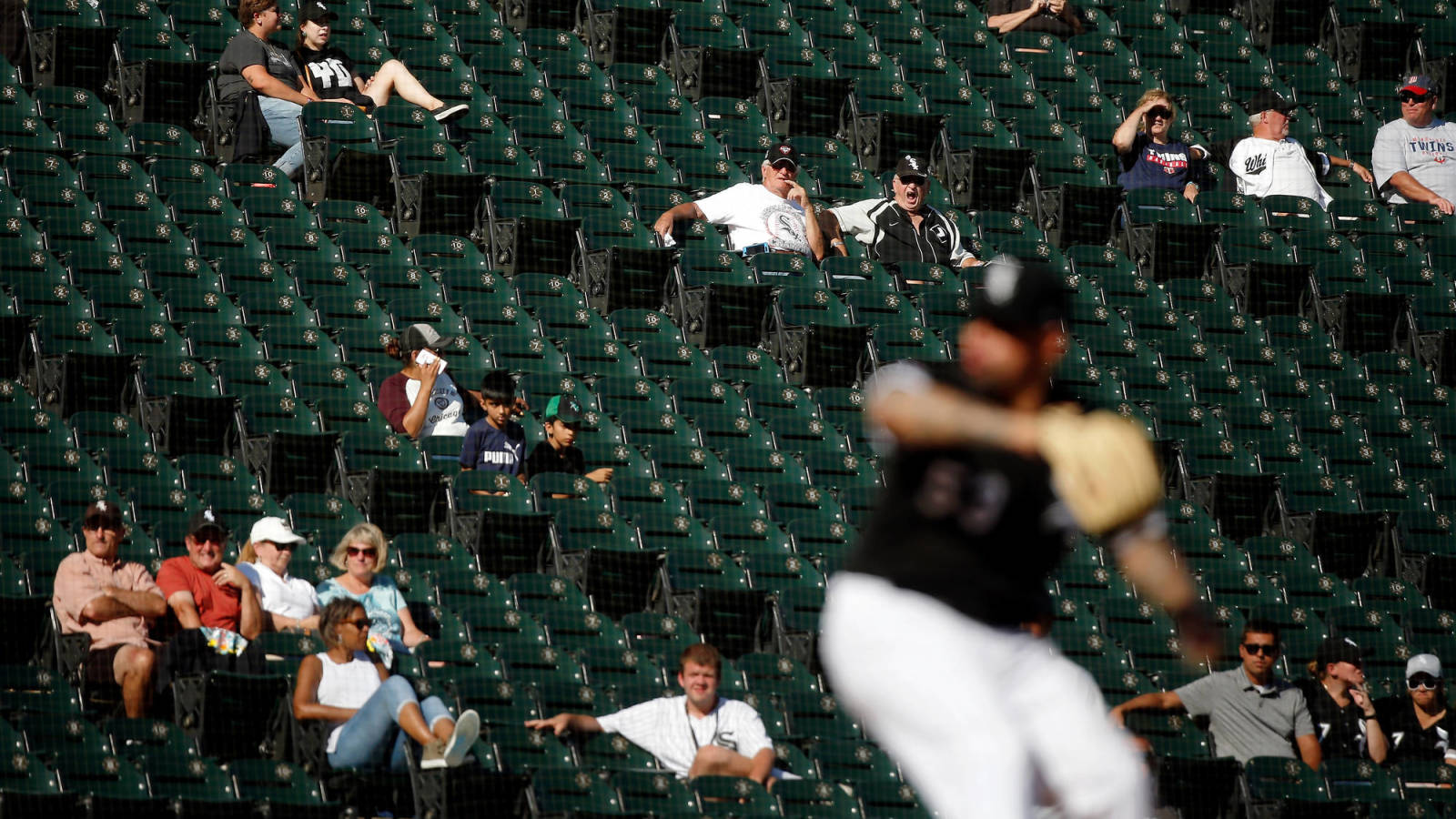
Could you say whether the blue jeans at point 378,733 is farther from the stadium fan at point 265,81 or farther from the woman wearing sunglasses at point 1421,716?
the woman wearing sunglasses at point 1421,716

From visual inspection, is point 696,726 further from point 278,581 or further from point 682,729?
point 278,581

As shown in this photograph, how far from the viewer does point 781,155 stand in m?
12.0

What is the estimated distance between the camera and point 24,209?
435 inches

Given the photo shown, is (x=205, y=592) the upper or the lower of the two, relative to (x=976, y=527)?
lower

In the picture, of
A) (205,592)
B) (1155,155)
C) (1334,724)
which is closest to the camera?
(205,592)

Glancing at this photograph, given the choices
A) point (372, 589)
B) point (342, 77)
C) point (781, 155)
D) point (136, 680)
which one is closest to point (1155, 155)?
point (781, 155)

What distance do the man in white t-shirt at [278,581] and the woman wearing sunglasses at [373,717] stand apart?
1.97 ft

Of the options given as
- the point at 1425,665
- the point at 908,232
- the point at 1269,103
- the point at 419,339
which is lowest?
the point at 1425,665

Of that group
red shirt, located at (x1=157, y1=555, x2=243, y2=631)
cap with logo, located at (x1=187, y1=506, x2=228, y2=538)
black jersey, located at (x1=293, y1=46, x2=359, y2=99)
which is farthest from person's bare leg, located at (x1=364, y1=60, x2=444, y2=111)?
red shirt, located at (x1=157, y1=555, x2=243, y2=631)

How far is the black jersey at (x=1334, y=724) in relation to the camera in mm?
9828

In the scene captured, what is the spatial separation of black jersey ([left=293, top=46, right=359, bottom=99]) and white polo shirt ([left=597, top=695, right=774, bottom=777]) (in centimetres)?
496

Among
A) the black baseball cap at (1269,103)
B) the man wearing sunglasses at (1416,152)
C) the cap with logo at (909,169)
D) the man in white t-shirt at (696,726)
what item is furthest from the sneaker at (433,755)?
the man wearing sunglasses at (1416,152)

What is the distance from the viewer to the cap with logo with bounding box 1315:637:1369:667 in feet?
32.3

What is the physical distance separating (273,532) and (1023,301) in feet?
18.3
